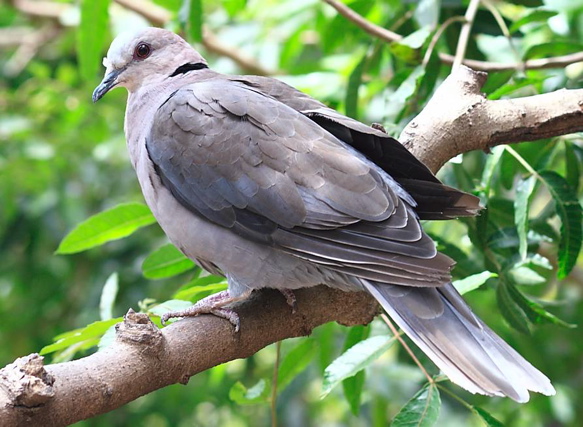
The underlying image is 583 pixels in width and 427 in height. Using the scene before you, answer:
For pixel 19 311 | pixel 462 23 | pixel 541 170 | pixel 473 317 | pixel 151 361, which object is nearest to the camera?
pixel 151 361

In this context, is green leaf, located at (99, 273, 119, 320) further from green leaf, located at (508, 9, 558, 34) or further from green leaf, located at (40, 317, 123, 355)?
green leaf, located at (508, 9, 558, 34)

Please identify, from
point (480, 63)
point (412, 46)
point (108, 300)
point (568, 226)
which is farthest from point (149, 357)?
point (480, 63)

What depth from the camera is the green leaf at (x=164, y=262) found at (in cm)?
277

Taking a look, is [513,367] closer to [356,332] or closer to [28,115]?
[356,332]

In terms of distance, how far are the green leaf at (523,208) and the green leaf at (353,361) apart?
0.51 m

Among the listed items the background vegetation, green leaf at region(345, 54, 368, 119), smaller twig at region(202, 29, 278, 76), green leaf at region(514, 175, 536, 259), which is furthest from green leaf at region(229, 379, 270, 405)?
smaller twig at region(202, 29, 278, 76)

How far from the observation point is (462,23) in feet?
11.1

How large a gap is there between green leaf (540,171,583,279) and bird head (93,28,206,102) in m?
1.52

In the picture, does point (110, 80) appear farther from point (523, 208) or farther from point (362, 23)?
point (523, 208)

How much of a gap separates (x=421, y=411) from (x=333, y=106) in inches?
60.1

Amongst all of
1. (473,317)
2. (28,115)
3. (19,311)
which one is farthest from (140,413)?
(473,317)

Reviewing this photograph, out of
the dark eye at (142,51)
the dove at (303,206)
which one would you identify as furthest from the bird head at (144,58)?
the dove at (303,206)

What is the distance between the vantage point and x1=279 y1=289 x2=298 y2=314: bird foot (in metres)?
2.30

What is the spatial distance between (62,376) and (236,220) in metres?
0.85
